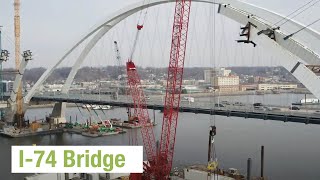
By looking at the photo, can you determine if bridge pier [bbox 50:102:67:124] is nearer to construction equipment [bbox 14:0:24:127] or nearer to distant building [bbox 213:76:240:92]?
construction equipment [bbox 14:0:24:127]

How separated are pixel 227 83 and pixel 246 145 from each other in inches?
2572

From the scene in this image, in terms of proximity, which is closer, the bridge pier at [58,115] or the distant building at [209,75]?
the bridge pier at [58,115]

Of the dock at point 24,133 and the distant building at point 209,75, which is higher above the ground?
the distant building at point 209,75

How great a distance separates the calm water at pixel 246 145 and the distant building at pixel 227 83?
47243mm

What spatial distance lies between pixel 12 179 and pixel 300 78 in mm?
12434

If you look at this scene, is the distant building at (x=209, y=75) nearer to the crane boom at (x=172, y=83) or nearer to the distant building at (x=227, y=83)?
the distant building at (x=227, y=83)

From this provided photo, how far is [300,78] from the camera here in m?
11.9

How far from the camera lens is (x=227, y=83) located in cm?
8756

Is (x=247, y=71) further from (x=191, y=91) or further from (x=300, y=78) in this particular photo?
(x=300, y=78)

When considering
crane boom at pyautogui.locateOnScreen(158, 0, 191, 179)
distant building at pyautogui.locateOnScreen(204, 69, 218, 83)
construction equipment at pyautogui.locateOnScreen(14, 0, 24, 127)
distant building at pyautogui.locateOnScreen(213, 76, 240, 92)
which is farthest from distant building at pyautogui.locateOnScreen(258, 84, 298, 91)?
crane boom at pyautogui.locateOnScreen(158, 0, 191, 179)

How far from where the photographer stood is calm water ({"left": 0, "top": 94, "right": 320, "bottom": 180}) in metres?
18.0

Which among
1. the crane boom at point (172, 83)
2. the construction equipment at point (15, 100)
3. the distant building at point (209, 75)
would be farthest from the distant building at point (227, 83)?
the crane boom at point (172, 83)

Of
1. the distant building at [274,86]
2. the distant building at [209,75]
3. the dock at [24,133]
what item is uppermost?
the distant building at [209,75]

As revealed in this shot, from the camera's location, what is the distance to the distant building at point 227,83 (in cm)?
8107
